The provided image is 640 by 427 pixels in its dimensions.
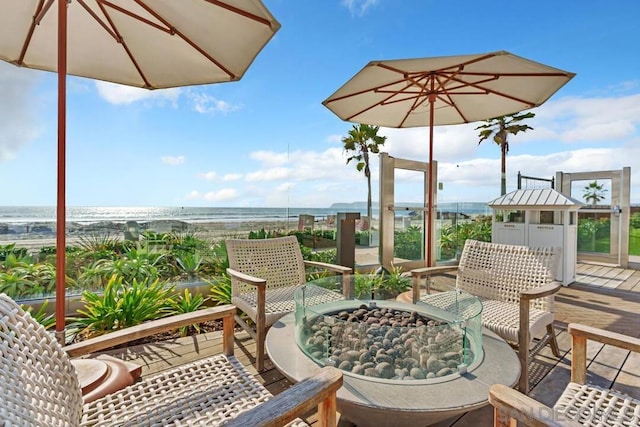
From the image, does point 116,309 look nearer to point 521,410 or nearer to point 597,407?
point 521,410

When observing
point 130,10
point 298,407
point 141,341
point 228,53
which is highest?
point 130,10

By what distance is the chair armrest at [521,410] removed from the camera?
809mm

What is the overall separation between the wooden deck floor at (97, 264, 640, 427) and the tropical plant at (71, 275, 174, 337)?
25 cm

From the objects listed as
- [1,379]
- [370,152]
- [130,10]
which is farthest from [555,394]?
[370,152]

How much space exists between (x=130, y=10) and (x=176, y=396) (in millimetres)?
2190

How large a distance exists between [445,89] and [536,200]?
2.88 meters

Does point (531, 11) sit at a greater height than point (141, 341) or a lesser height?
greater

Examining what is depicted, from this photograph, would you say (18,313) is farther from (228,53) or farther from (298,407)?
(228,53)

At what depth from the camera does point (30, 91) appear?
7672 mm

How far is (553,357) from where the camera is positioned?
2.40 metres

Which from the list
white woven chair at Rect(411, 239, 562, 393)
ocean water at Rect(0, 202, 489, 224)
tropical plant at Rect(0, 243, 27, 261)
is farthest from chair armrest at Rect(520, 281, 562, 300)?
tropical plant at Rect(0, 243, 27, 261)

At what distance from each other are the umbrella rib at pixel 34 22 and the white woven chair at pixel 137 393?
165 centimetres

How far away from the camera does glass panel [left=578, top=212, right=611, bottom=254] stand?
6.04m

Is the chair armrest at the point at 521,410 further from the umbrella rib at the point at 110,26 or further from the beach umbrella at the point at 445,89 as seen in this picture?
the umbrella rib at the point at 110,26
